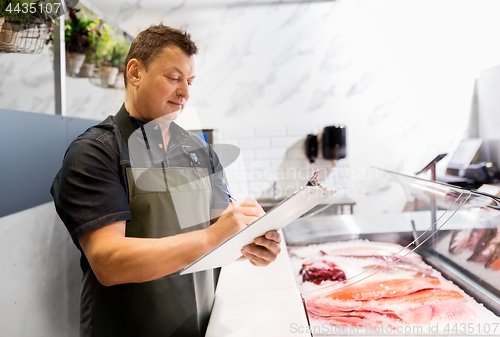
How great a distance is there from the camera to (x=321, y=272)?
0.87 metres

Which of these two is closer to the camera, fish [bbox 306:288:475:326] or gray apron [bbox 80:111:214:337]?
gray apron [bbox 80:111:214:337]

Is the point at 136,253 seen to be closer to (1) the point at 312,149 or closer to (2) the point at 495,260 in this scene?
(2) the point at 495,260

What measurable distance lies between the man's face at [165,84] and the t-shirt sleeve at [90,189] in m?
0.09

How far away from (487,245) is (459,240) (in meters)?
0.07

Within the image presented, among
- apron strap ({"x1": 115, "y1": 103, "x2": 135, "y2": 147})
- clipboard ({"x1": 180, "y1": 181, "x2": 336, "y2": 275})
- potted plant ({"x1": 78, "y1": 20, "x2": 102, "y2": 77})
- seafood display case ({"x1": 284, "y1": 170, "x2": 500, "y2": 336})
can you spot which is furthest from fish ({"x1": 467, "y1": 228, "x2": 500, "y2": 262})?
potted plant ({"x1": 78, "y1": 20, "x2": 102, "y2": 77})

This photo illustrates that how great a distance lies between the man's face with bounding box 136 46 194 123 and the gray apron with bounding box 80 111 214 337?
8 centimetres

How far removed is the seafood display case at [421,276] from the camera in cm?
63

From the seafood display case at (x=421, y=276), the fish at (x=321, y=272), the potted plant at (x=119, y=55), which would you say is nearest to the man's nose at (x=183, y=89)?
the potted plant at (x=119, y=55)

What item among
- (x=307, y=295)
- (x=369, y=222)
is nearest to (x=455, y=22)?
(x=369, y=222)

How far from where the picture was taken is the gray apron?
1.32 feet

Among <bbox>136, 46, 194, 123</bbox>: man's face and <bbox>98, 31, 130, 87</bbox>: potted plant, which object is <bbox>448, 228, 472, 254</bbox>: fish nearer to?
<bbox>136, 46, 194, 123</bbox>: man's face

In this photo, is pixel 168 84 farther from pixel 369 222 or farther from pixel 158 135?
pixel 369 222

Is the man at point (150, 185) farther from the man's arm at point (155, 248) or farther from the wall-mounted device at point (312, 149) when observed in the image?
the wall-mounted device at point (312, 149)

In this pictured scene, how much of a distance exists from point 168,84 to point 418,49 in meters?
2.45
